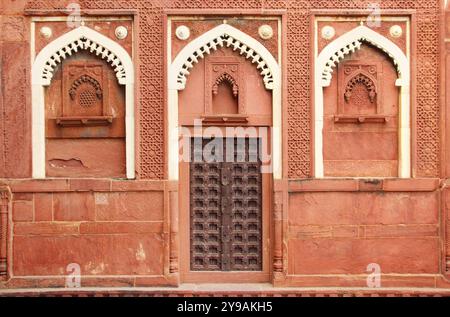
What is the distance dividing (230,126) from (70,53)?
2.21m

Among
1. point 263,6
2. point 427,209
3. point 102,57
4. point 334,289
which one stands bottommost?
point 334,289

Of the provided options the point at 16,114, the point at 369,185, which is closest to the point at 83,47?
the point at 16,114

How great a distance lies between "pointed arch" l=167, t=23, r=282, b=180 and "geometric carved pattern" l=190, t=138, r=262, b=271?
28 cm

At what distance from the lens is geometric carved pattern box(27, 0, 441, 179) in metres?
7.30

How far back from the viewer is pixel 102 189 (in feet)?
23.9

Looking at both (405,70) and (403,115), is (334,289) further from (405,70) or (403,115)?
(405,70)

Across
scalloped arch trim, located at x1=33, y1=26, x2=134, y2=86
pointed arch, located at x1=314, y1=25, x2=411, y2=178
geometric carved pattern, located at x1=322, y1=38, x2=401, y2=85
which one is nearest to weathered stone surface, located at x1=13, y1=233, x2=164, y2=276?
scalloped arch trim, located at x1=33, y1=26, x2=134, y2=86

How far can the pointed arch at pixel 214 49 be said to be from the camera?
24.0 feet

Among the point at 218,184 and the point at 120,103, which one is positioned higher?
the point at 120,103

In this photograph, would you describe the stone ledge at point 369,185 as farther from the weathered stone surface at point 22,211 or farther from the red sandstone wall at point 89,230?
the weathered stone surface at point 22,211

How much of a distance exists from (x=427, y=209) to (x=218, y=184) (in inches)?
103

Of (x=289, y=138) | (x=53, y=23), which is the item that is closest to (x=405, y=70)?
(x=289, y=138)

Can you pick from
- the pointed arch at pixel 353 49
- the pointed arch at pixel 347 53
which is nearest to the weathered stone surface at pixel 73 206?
the pointed arch at pixel 347 53

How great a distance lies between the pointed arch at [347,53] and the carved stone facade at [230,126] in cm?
1
